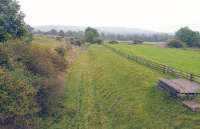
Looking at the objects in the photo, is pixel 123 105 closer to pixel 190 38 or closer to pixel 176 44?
pixel 176 44

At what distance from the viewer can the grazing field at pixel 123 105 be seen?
96.7 feet

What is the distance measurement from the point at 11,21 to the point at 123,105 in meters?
22.3

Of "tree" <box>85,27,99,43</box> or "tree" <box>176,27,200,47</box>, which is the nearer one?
"tree" <box>176,27,200,47</box>

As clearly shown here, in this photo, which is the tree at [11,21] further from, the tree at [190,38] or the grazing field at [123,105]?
the tree at [190,38]

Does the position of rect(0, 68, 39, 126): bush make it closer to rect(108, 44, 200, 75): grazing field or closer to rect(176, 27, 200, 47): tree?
rect(108, 44, 200, 75): grazing field

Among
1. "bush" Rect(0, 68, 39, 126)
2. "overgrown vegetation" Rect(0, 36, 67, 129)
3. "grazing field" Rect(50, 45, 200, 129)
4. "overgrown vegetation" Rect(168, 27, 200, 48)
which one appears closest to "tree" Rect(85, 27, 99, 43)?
"overgrown vegetation" Rect(168, 27, 200, 48)

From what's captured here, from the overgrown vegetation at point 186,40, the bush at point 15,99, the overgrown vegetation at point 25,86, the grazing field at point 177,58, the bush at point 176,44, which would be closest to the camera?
the bush at point 15,99

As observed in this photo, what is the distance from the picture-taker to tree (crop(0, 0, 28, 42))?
1854 inches

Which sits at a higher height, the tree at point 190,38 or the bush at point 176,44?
the tree at point 190,38

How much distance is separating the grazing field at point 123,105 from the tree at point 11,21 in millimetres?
9871

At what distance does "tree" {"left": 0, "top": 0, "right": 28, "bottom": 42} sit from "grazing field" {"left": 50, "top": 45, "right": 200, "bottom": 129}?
9871 mm

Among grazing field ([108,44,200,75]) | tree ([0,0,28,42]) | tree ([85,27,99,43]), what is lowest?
tree ([85,27,99,43])

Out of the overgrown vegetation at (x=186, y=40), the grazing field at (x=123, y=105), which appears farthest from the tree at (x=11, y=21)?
the overgrown vegetation at (x=186, y=40)

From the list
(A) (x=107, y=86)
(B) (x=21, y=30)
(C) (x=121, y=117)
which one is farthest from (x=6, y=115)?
(B) (x=21, y=30)
